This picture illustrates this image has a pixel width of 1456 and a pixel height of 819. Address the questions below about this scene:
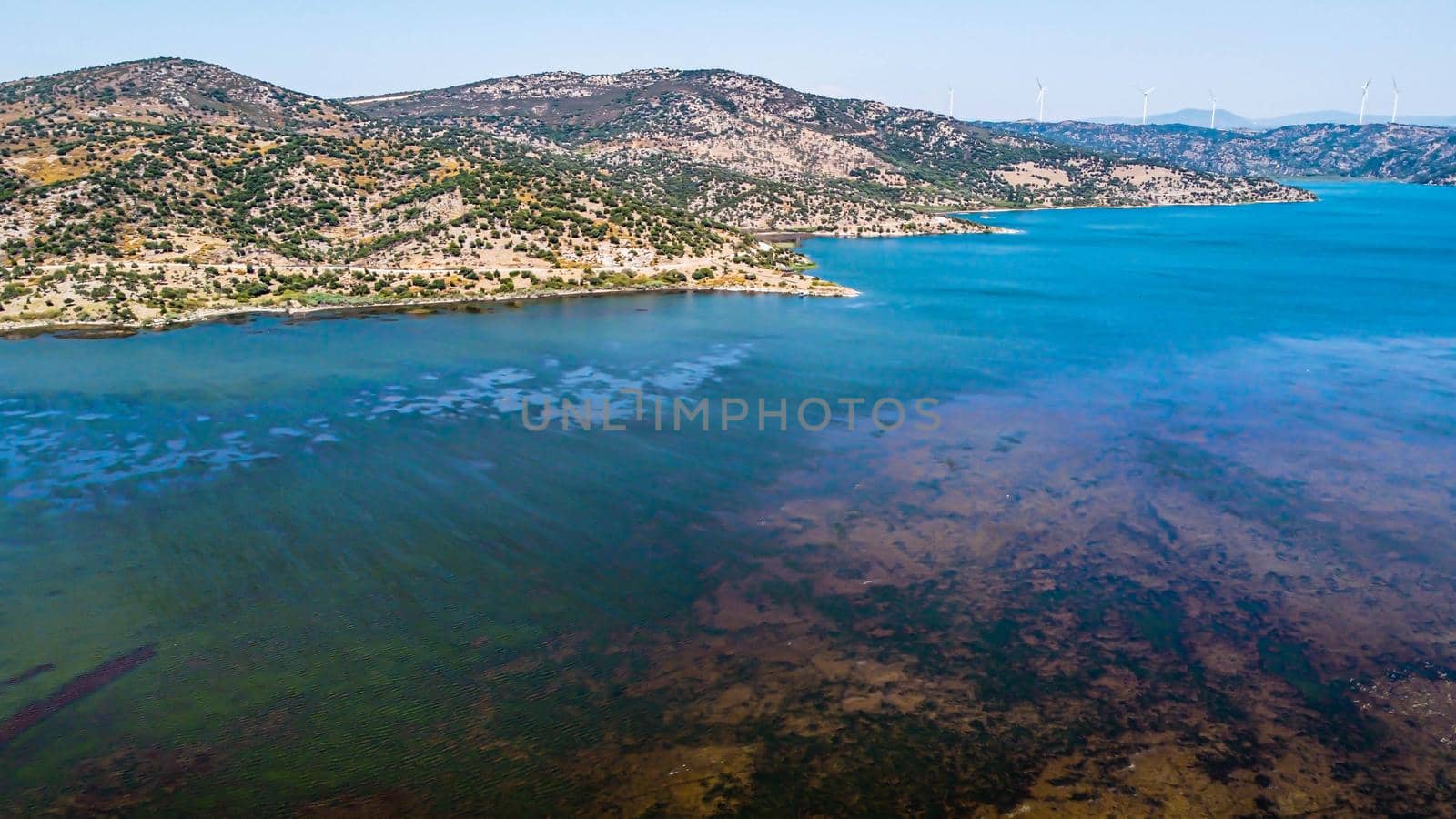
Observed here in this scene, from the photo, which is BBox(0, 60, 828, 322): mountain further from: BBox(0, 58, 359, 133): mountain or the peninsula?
BBox(0, 58, 359, 133): mountain

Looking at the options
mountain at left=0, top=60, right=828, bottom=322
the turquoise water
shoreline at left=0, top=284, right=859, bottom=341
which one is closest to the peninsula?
mountain at left=0, top=60, right=828, bottom=322

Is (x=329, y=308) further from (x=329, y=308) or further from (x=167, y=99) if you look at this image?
(x=167, y=99)

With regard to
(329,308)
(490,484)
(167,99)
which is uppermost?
(167,99)

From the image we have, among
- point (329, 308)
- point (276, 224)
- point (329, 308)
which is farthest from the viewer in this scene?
point (276, 224)

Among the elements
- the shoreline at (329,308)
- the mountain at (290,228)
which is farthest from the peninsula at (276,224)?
the shoreline at (329,308)

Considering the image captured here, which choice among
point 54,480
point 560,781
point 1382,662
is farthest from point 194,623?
point 1382,662

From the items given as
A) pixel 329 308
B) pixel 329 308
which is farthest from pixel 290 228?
pixel 329 308

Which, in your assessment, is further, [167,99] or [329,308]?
[167,99]

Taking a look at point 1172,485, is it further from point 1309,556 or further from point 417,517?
point 417,517
